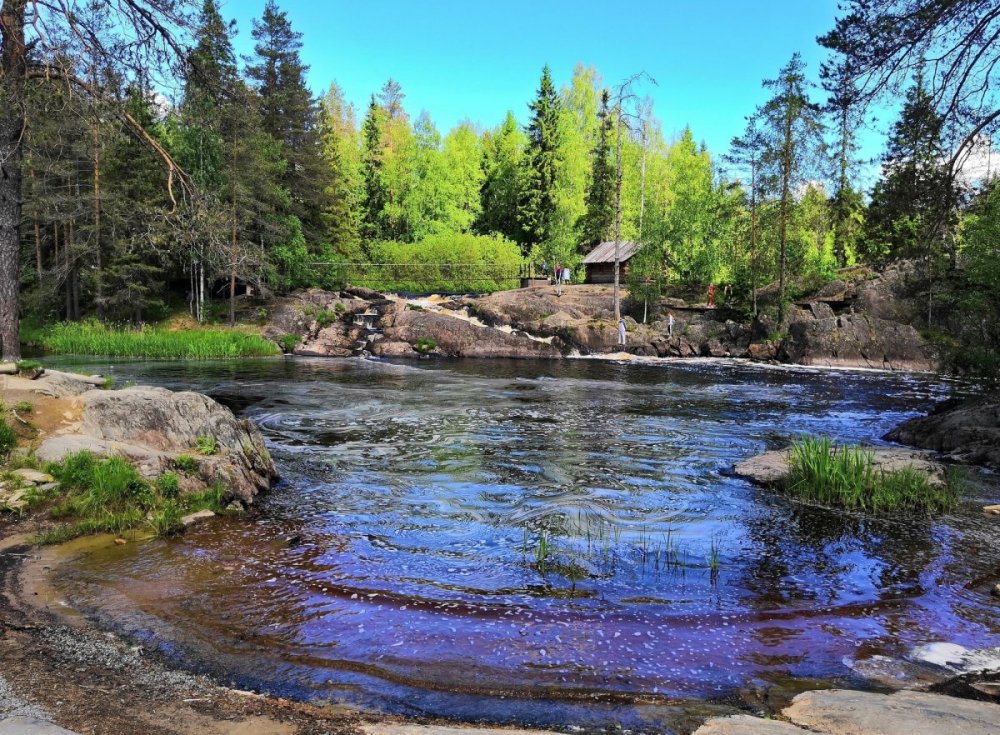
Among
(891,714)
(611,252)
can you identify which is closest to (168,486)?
(891,714)

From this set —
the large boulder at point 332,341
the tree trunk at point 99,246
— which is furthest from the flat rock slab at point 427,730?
the tree trunk at point 99,246

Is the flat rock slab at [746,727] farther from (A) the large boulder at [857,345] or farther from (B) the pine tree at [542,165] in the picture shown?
(B) the pine tree at [542,165]

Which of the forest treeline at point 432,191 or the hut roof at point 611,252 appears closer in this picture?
the forest treeline at point 432,191

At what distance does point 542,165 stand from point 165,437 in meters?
53.2

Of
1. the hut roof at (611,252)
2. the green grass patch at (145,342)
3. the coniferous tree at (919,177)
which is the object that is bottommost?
the green grass patch at (145,342)

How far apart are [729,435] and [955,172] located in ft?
23.0

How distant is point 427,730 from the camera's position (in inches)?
151

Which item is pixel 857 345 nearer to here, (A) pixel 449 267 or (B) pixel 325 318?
(B) pixel 325 318

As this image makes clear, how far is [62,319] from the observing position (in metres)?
38.9

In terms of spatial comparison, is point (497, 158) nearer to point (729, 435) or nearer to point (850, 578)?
point (729, 435)

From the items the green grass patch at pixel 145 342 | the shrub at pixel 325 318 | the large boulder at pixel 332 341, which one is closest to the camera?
the green grass patch at pixel 145 342

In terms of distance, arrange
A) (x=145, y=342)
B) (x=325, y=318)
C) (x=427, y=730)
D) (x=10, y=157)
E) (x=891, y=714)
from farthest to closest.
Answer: (x=325, y=318) → (x=145, y=342) → (x=10, y=157) → (x=891, y=714) → (x=427, y=730)

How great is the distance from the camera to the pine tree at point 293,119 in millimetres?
45531

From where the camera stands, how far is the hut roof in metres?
46.0
